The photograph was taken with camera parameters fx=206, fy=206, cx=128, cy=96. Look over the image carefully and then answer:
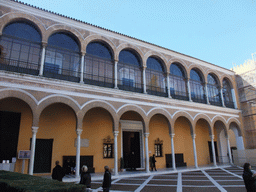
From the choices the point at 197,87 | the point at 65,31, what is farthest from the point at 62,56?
the point at 197,87

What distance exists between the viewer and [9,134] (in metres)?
11.7

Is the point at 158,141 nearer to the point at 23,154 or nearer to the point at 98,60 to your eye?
the point at 98,60

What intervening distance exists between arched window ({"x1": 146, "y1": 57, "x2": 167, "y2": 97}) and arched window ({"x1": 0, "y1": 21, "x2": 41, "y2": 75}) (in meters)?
8.04

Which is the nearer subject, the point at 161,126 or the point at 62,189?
the point at 62,189

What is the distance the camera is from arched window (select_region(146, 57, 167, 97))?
16.1 meters

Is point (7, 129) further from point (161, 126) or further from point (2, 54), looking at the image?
point (161, 126)

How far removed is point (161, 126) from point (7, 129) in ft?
38.1

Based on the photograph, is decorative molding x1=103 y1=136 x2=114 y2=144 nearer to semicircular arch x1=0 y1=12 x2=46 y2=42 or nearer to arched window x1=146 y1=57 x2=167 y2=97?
arched window x1=146 y1=57 x2=167 y2=97

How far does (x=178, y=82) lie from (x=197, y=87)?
2.28 metres

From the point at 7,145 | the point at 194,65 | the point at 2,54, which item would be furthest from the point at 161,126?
the point at 2,54

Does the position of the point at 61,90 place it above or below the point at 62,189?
above

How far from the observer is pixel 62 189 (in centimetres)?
362

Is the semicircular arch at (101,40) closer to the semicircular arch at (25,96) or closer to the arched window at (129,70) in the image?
the arched window at (129,70)

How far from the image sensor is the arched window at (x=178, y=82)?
57.2 feet
